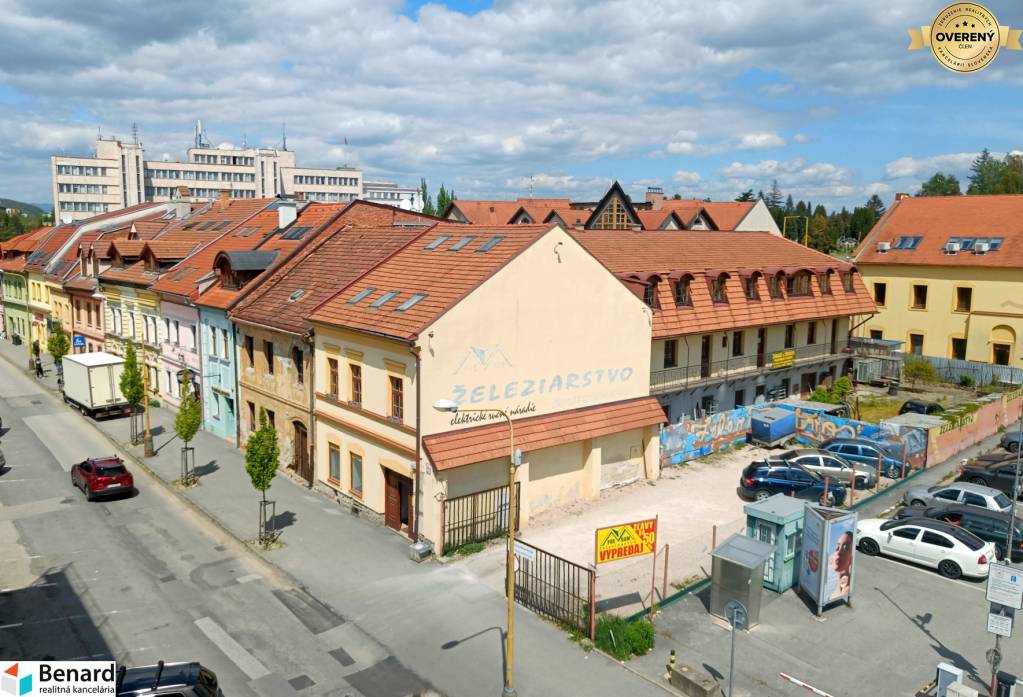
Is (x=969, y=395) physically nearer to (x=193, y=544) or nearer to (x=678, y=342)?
(x=678, y=342)

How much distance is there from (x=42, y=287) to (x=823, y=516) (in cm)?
5978

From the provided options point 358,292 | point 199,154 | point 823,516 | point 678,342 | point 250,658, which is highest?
point 199,154

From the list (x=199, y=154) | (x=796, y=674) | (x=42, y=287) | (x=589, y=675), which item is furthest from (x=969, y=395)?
(x=199, y=154)

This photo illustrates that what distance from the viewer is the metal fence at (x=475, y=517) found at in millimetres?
23766

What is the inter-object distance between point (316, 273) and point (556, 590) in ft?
62.1

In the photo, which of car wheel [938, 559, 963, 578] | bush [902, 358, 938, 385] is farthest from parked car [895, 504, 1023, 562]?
bush [902, 358, 938, 385]

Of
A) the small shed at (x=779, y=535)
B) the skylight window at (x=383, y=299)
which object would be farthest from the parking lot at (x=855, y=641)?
the skylight window at (x=383, y=299)

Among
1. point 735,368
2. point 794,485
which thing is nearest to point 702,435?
point 794,485

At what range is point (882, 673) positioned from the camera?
17.6 m

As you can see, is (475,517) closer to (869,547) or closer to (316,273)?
(869,547)

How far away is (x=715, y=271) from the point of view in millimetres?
39312

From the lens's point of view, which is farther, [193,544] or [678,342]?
[678,342]

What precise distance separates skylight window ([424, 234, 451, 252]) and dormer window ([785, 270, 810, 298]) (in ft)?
72.8

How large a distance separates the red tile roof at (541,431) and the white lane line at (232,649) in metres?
7.24
